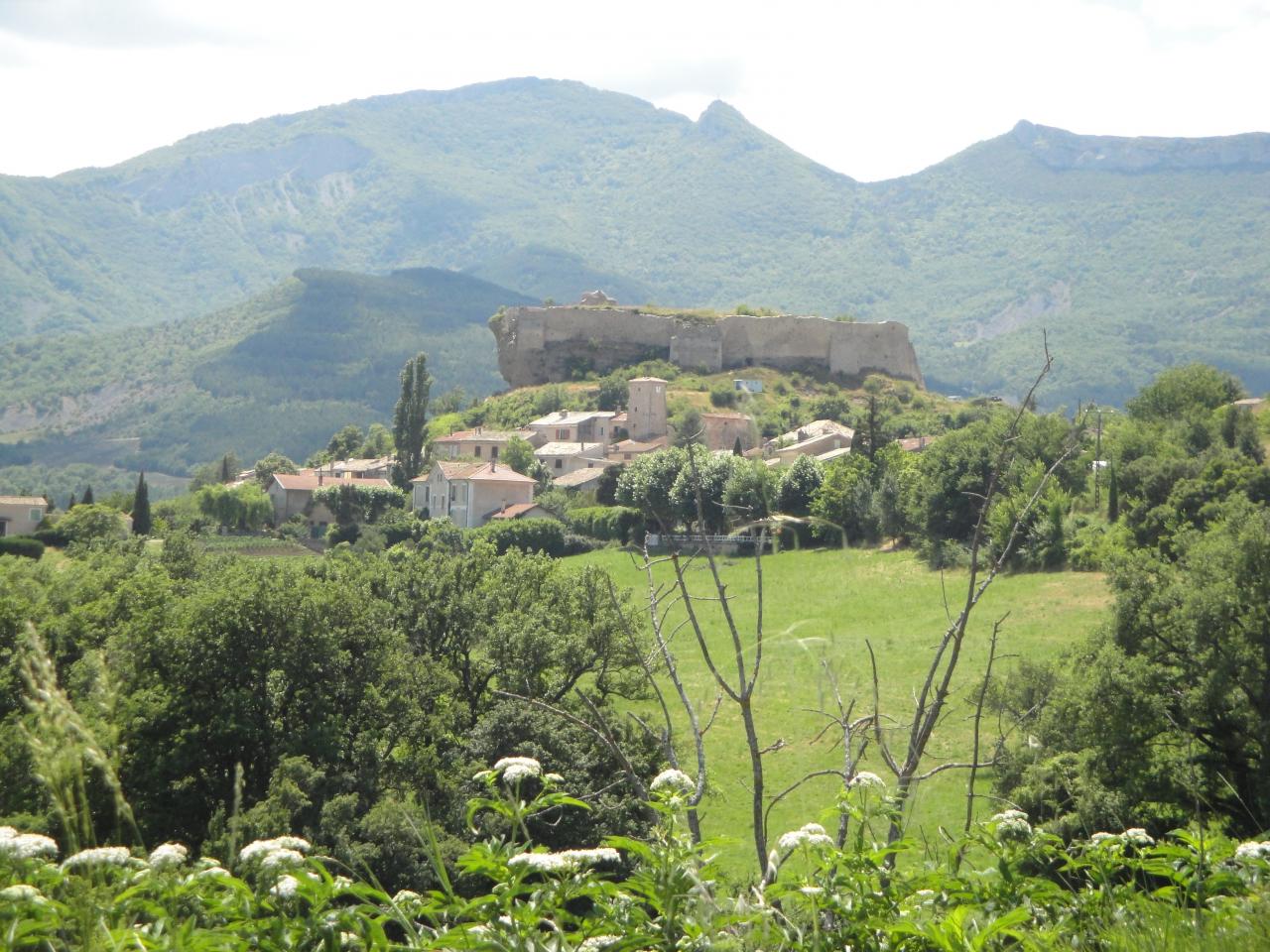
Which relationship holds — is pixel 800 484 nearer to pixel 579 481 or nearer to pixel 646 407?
pixel 579 481

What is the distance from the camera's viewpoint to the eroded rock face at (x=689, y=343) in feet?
295

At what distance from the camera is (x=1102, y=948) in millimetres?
3072

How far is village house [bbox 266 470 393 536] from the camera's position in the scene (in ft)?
204

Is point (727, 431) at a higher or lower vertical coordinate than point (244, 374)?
higher

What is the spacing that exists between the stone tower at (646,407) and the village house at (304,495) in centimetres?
1531

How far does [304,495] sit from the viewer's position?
65.2m

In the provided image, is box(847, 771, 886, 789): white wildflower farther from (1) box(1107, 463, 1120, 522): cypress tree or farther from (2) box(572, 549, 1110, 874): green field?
(1) box(1107, 463, 1120, 522): cypress tree

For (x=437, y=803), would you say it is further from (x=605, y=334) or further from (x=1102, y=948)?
(x=605, y=334)

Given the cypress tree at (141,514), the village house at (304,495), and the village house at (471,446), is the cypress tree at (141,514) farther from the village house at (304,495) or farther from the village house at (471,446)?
the village house at (471,446)

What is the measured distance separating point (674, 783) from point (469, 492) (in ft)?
187

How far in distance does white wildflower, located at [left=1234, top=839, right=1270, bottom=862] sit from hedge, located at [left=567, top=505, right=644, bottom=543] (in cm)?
4684

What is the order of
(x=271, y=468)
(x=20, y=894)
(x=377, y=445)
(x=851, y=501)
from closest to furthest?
(x=20, y=894) < (x=851, y=501) < (x=271, y=468) < (x=377, y=445)

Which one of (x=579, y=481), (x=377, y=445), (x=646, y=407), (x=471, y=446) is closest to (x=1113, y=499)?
(x=579, y=481)

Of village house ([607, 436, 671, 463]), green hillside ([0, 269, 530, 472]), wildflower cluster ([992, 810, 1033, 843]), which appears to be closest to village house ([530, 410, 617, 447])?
village house ([607, 436, 671, 463])
